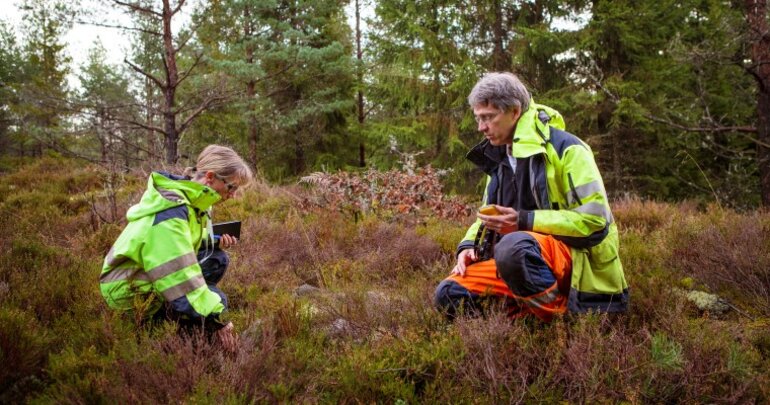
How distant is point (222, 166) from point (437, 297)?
1572 millimetres

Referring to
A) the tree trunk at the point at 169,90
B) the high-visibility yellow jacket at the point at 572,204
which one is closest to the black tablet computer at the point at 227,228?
the high-visibility yellow jacket at the point at 572,204

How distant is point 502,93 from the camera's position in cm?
280

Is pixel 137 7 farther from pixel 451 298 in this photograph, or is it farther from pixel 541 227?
pixel 541 227

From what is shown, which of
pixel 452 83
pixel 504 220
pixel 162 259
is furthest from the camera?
pixel 452 83

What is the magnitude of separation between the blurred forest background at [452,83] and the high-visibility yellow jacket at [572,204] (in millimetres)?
6507

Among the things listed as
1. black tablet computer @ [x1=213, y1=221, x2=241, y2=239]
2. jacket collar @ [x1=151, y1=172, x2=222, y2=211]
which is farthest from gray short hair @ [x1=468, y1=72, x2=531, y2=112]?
black tablet computer @ [x1=213, y1=221, x2=241, y2=239]

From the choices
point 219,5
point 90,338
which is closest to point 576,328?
point 90,338

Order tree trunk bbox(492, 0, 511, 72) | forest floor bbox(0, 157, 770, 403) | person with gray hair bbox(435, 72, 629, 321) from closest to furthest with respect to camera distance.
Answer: forest floor bbox(0, 157, 770, 403)
person with gray hair bbox(435, 72, 629, 321)
tree trunk bbox(492, 0, 511, 72)

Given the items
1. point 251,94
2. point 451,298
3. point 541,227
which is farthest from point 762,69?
point 251,94

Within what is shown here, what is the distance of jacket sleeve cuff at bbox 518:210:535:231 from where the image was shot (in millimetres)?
2648

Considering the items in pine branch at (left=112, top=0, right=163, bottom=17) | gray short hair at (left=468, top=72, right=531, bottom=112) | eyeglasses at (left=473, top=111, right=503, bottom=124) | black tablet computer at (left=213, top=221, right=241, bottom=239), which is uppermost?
pine branch at (left=112, top=0, right=163, bottom=17)

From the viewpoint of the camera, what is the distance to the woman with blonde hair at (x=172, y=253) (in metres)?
2.53

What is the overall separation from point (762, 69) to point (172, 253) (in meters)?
10.00

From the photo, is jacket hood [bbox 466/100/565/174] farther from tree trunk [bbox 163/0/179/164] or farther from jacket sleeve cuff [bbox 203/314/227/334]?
tree trunk [bbox 163/0/179/164]
